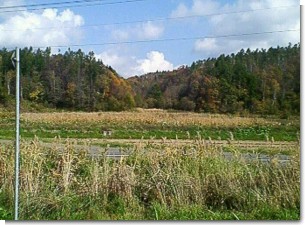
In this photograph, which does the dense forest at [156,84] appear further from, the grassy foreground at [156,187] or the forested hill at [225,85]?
the grassy foreground at [156,187]

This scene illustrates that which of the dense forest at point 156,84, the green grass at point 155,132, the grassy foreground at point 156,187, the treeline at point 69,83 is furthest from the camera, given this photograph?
the green grass at point 155,132

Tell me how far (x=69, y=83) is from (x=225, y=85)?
1.33 meters

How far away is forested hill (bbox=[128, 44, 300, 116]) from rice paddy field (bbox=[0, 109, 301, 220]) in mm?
131

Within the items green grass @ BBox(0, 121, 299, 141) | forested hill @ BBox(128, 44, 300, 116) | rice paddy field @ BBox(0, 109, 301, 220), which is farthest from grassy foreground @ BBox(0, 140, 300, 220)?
forested hill @ BBox(128, 44, 300, 116)

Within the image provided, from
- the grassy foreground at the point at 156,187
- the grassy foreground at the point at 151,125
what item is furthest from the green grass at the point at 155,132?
the grassy foreground at the point at 156,187

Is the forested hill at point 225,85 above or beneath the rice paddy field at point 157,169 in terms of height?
above

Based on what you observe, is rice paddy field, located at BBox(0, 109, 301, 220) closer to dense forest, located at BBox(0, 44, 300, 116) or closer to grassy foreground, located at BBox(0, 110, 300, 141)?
grassy foreground, located at BBox(0, 110, 300, 141)

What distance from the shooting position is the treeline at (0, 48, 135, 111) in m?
3.37

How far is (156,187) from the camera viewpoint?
3244mm

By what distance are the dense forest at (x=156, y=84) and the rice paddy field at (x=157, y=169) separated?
138 millimetres

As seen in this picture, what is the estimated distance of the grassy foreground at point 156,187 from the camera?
301 centimetres

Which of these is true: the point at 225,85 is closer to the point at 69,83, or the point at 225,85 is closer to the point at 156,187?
the point at 156,187

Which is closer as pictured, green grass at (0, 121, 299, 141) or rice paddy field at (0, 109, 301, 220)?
rice paddy field at (0, 109, 301, 220)

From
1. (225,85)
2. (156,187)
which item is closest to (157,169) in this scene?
(156,187)
